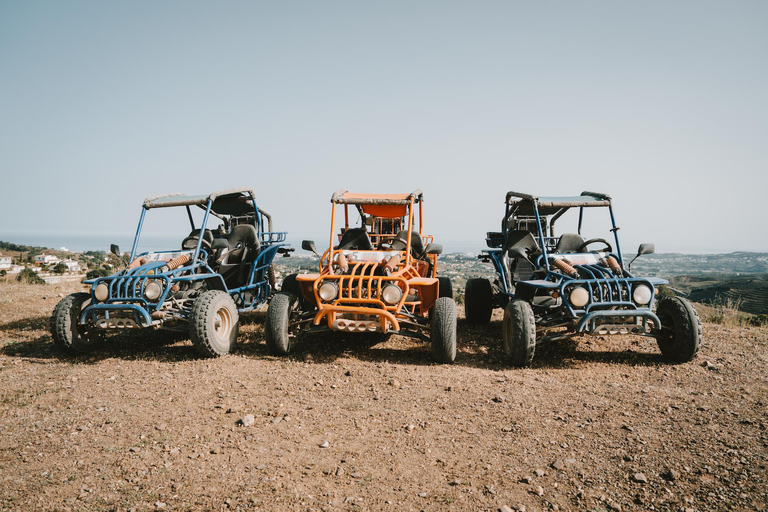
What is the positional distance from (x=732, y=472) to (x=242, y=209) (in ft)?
28.2

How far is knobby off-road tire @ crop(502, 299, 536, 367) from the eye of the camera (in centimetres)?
550

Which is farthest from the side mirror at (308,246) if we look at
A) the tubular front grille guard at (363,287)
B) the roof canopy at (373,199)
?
the tubular front grille guard at (363,287)

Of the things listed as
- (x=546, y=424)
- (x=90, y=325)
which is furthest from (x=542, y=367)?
(x=90, y=325)

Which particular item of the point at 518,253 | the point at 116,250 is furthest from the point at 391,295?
the point at 116,250

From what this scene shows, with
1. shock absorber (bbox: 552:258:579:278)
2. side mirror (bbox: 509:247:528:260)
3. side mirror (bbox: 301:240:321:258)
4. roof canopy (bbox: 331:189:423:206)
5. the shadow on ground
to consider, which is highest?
roof canopy (bbox: 331:189:423:206)

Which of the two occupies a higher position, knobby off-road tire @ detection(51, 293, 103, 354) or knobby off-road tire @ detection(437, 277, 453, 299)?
knobby off-road tire @ detection(437, 277, 453, 299)

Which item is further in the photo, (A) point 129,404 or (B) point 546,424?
(A) point 129,404

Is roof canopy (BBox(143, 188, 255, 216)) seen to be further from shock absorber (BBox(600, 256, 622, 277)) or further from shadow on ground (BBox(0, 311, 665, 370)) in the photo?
shock absorber (BBox(600, 256, 622, 277))

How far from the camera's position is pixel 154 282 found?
20.2 feet

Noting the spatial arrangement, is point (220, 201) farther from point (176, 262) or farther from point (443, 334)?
point (443, 334)

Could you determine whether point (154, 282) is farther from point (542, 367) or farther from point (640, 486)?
point (640, 486)

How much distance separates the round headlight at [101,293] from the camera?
5.97 meters

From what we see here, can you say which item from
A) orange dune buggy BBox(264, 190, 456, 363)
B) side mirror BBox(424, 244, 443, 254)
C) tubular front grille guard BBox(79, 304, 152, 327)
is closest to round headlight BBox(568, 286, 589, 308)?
orange dune buggy BBox(264, 190, 456, 363)

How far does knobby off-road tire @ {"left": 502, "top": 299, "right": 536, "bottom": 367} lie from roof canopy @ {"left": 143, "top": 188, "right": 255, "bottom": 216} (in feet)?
17.4
